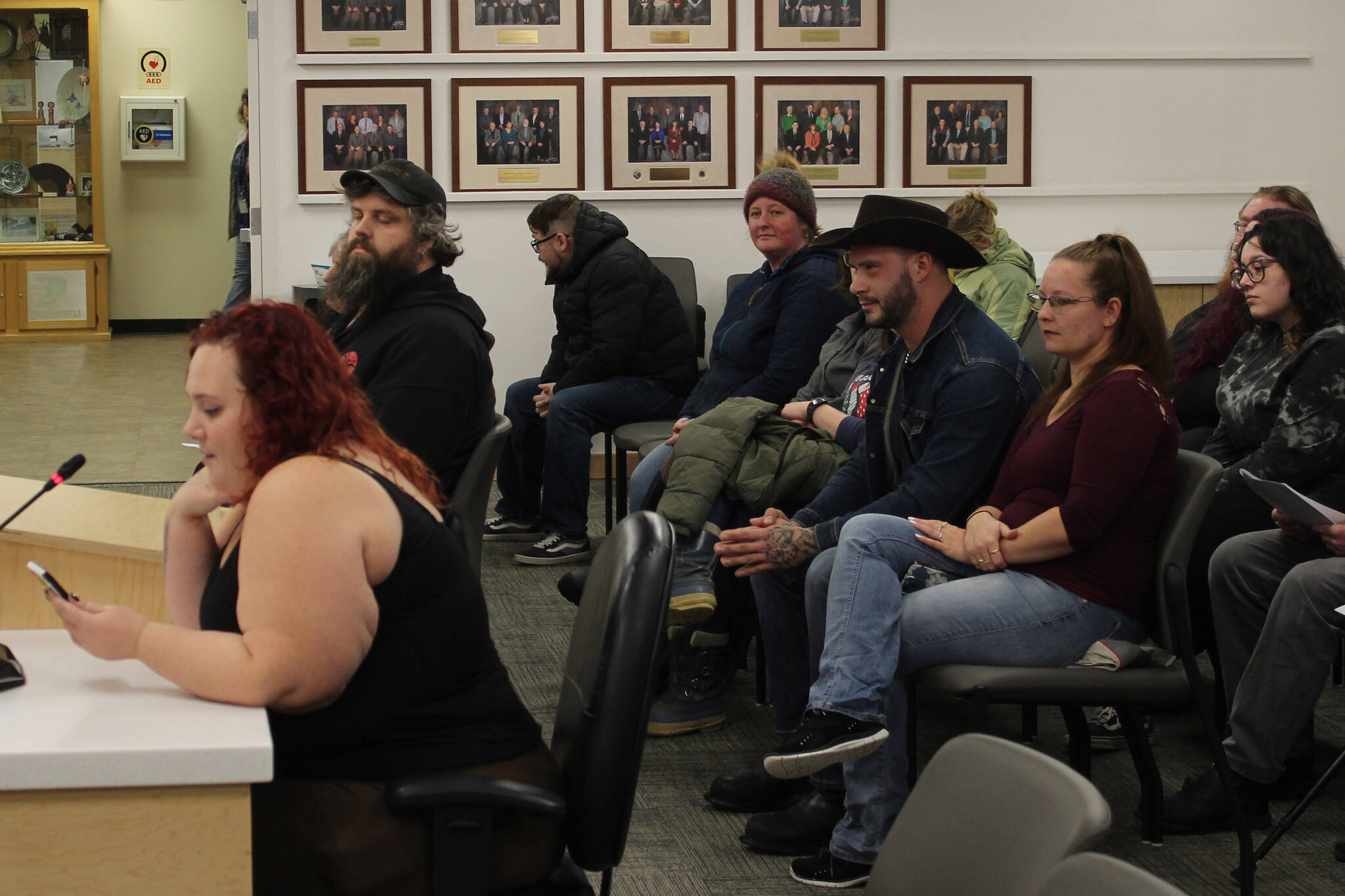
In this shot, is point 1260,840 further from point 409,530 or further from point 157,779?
point 157,779

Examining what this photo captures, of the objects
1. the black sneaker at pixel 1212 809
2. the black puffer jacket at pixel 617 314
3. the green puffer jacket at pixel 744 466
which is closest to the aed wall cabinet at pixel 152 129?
the black puffer jacket at pixel 617 314

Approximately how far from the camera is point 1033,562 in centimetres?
248

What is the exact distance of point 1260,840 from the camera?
8.74 feet

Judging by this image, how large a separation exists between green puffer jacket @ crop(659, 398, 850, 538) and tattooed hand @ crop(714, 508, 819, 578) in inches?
12.2

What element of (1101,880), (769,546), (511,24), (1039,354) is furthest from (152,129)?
(1101,880)

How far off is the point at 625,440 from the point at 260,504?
3.34 metres

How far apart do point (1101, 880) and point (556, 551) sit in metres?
4.18

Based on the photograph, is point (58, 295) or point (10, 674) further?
point (58, 295)

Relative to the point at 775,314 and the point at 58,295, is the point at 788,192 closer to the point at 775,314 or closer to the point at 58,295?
the point at 775,314

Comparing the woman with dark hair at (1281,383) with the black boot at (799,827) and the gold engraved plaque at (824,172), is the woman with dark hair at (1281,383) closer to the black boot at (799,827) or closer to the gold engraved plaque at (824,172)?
the black boot at (799,827)

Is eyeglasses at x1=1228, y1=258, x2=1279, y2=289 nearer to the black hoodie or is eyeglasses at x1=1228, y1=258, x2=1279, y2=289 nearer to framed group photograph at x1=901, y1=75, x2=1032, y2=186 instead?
the black hoodie

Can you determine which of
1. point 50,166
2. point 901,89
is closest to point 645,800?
point 901,89

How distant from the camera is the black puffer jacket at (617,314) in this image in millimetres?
5117

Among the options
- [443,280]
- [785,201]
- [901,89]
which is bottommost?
[443,280]
